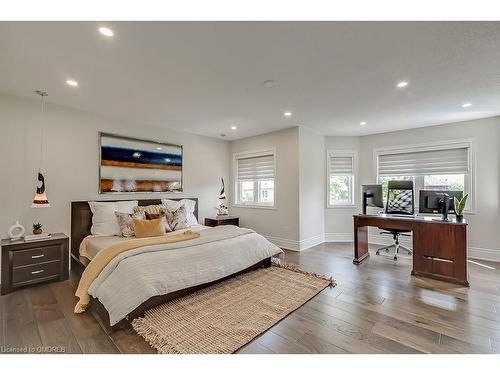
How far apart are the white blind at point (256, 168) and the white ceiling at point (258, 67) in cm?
146

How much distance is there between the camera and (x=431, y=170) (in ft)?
15.0

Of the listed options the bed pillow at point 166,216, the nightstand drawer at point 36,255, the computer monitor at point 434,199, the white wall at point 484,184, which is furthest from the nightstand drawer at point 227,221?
the white wall at point 484,184

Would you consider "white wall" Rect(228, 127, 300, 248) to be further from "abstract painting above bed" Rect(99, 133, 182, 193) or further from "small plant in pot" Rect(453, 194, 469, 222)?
"small plant in pot" Rect(453, 194, 469, 222)

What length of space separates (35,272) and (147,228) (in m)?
1.37

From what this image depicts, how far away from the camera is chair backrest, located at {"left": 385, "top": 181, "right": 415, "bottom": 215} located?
4254mm

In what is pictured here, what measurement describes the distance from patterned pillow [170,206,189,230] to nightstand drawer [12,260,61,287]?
154cm

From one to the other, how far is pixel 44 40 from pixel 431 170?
234 inches

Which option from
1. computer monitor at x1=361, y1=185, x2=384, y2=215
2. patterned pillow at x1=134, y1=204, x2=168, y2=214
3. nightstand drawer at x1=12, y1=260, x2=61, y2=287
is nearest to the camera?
nightstand drawer at x1=12, y1=260, x2=61, y2=287

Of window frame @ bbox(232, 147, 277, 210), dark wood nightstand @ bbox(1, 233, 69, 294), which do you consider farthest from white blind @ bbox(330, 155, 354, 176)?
dark wood nightstand @ bbox(1, 233, 69, 294)

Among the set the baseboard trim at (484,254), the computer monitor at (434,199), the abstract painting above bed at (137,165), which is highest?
the abstract painting above bed at (137,165)

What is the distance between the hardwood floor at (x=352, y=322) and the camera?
1.80 meters

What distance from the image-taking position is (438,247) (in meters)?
3.21

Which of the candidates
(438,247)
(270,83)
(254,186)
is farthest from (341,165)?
(270,83)

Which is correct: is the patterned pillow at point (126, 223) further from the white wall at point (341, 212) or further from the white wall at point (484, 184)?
the white wall at point (484, 184)
